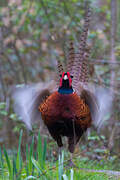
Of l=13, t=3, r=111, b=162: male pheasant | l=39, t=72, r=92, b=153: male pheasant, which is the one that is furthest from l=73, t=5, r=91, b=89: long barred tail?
l=39, t=72, r=92, b=153: male pheasant

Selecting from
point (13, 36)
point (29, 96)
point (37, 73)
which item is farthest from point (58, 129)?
point (37, 73)

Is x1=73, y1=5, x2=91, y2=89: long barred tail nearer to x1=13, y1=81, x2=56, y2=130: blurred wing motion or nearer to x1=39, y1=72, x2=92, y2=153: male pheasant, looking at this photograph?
x1=13, y1=81, x2=56, y2=130: blurred wing motion

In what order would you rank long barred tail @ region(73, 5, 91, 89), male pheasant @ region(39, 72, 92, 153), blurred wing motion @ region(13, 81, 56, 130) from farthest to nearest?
long barred tail @ region(73, 5, 91, 89) → blurred wing motion @ region(13, 81, 56, 130) → male pheasant @ region(39, 72, 92, 153)

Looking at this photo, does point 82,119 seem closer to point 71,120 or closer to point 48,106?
point 71,120

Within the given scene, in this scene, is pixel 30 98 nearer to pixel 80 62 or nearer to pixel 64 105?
pixel 64 105

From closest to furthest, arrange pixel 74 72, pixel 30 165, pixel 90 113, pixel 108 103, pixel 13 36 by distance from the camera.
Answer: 1. pixel 30 165
2. pixel 108 103
3. pixel 90 113
4. pixel 74 72
5. pixel 13 36

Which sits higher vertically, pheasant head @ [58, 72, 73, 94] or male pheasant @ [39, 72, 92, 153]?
pheasant head @ [58, 72, 73, 94]

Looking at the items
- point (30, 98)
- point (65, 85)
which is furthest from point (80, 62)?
point (30, 98)

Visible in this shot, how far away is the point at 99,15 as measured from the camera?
7.11 meters

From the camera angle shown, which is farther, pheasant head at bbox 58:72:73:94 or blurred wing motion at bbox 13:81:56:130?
blurred wing motion at bbox 13:81:56:130

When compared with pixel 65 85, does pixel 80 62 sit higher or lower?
higher

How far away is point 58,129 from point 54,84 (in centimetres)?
63

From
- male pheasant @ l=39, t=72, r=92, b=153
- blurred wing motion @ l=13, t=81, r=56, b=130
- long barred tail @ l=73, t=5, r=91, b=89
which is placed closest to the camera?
male pheasant @ l=39, t=72, r=92, b=153

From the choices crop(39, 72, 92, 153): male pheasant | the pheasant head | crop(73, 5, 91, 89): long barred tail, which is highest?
crop(73, 5, 91, 89): long barred tail
